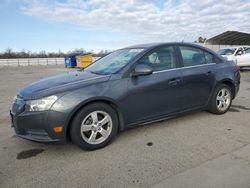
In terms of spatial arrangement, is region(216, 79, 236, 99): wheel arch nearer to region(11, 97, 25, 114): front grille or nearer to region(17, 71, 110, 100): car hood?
region(17, 71, 110, 100): car hood

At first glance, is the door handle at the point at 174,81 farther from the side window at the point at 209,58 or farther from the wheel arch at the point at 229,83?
the wheel arch at the point at 229,83

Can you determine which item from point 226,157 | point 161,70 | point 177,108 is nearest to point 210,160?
point 226,157

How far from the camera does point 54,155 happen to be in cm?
326

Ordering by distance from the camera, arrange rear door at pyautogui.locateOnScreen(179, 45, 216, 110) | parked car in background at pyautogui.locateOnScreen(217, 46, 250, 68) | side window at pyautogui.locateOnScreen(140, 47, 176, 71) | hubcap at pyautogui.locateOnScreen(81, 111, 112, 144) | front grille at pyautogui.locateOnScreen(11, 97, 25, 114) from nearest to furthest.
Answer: front grille at pyautogui.locateOnScreen(11, 97, 25, 114) < hubcap at pyautogui.locateOnScreen(81, 111, 112, 144) < side window at pyautogui.locateOnScreen(140, 47, 176, 71) < rear door at pyautogui.locateOnScreen(179, 45, 216, 110) < parked car in background at pyautogui.locateOnScreen(217, 46, 250, 68)

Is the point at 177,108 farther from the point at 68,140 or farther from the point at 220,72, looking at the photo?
the point at 68,140

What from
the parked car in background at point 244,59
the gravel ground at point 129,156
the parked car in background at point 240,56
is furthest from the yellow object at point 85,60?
the gravel ground at point 129,156

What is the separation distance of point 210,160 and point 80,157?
173cm

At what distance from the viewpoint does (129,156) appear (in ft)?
10.3

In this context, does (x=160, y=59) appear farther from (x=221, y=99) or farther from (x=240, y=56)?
(x=240, y=56)

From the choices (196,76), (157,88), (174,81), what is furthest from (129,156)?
(196,76)

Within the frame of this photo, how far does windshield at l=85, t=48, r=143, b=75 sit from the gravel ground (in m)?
1.14

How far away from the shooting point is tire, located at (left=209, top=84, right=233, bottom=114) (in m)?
4.69

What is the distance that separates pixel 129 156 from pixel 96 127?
64cm

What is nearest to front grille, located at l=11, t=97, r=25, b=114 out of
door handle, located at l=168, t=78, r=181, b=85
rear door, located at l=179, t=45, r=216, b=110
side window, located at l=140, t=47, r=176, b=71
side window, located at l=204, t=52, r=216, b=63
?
side window, located at l=140, t=47, r=176, b=71
